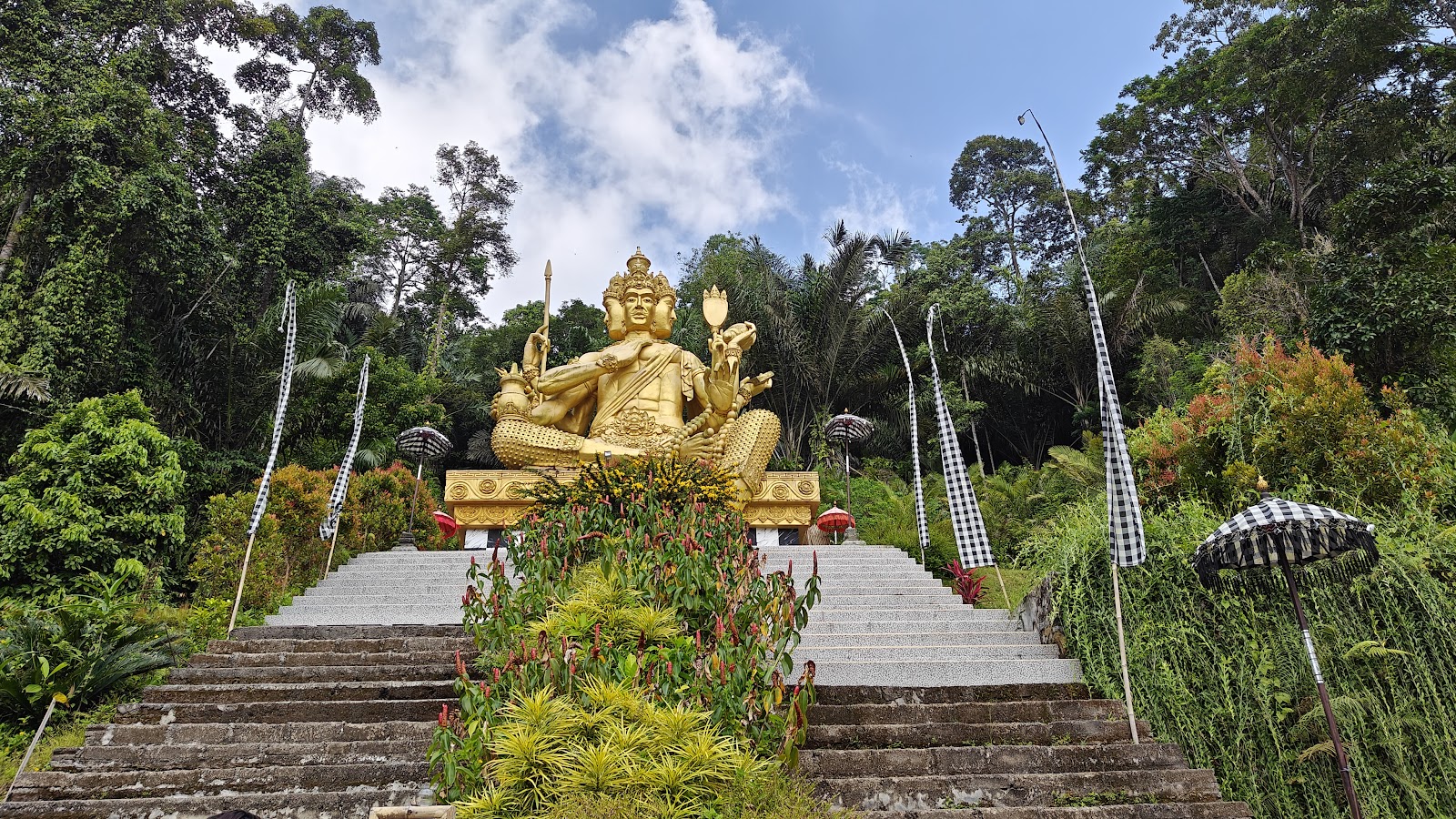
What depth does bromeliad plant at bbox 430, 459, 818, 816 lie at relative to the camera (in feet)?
11.7

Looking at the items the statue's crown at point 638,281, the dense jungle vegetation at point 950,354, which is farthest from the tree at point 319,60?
the statue's crown at point 638,281

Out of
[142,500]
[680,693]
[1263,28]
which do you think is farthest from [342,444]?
[1263,28]

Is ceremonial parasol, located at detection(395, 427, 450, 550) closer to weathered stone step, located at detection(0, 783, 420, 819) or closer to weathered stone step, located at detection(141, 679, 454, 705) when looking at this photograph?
weathered stone step, located at detection(141, 679, 454, 705)

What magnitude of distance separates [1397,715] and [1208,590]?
3.81ft

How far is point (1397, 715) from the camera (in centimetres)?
A: 487

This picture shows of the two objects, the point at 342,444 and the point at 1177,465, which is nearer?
the point at 1177,465

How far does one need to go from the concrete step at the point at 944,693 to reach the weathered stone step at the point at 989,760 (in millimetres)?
514


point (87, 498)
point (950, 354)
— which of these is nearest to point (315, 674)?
point (87, 498)

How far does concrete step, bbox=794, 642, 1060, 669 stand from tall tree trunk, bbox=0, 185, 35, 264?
625 inches

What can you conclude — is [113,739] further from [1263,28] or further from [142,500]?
[1263,28]

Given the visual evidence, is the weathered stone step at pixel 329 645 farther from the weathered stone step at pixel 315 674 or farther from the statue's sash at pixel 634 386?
the statue's sash at pixel 634 386

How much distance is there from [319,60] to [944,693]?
2495 centimetres

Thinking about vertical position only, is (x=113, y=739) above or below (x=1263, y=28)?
below

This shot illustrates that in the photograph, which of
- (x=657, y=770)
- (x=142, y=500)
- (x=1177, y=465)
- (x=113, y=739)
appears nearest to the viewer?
(x=657, y=770)
